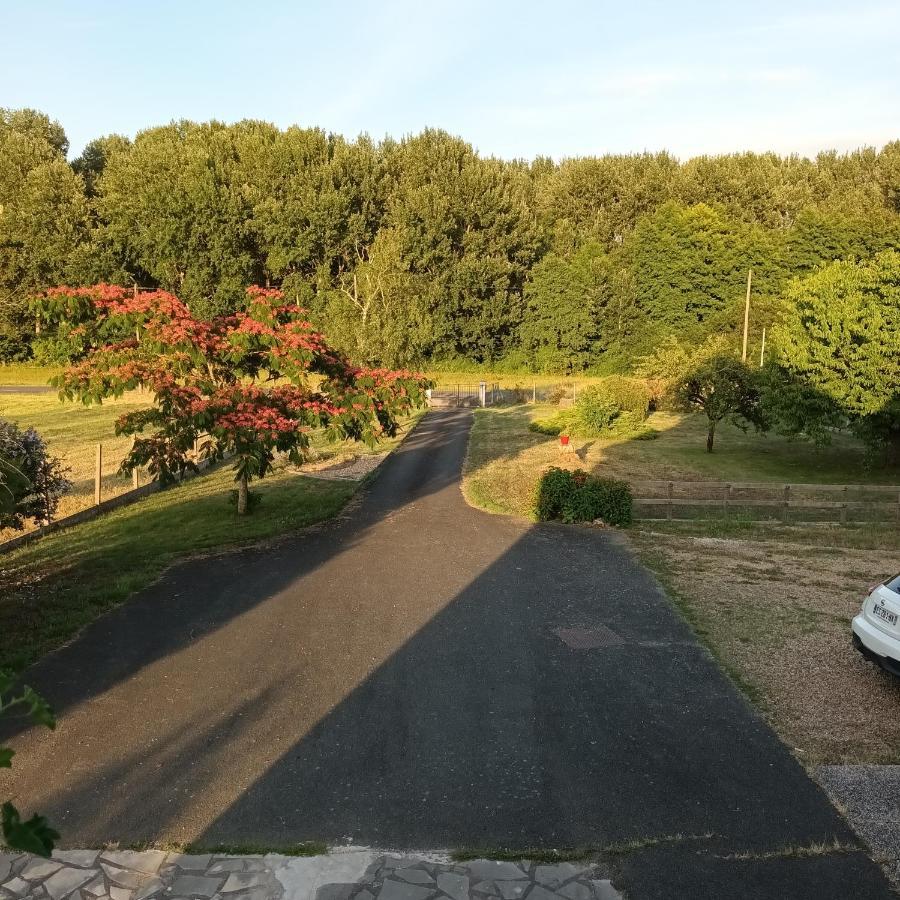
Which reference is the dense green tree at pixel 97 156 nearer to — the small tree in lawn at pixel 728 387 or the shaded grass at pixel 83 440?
the shaded grass at pixel 83 440

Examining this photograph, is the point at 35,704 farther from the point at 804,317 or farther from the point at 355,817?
the point at 804,317

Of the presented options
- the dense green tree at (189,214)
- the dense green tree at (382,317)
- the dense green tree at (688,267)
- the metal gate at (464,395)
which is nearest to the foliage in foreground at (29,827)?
the dense green tree at (382,317)

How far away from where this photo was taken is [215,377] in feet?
56.3

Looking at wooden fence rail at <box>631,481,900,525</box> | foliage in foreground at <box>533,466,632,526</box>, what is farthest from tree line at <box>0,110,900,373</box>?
foliage in foreground at <box>533,466,632,526</box>

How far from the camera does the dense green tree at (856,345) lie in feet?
80.5

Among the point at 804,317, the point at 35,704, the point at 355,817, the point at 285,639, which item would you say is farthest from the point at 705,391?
the point at 35,704

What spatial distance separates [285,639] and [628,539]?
9225mm

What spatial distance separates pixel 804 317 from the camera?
2723cm

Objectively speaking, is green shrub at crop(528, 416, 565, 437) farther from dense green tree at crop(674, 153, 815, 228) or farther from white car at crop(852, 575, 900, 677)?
dense green tree at crop(674, 153, 815, 228)

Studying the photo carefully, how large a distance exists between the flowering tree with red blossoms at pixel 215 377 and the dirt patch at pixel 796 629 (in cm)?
741

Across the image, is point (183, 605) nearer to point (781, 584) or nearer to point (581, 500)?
point (581, 500)

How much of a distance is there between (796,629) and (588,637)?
10.5ft

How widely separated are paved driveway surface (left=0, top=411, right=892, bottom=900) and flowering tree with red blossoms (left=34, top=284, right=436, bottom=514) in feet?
11.1

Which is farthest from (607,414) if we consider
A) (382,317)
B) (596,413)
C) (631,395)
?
(382,317)
